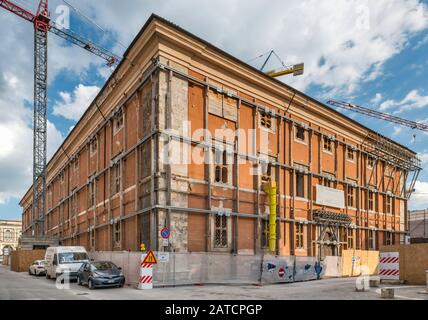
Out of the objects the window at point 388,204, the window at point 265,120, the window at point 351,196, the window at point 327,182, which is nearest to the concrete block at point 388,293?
the window at point 265,120

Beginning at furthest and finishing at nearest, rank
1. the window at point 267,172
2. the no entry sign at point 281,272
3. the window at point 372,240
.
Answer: the window at point 372,240 → the window at point 267,172 → the no entry sign at point 281,272

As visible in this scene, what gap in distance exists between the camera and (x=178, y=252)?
21125mm

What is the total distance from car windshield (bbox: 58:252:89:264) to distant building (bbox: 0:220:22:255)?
104 meters

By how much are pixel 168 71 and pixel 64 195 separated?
88.6 ft

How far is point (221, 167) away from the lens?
976 inches

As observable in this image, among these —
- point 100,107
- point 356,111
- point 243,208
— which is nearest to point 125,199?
point 243,208

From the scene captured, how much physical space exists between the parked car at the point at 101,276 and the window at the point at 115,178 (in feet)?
27.2

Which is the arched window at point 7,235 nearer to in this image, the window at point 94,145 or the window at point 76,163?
the window at point 76,163

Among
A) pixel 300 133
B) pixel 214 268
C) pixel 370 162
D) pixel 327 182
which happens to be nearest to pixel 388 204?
pixel 370 162

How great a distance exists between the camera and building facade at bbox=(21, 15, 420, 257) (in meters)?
22.4

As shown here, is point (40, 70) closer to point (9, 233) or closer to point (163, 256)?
point (163, 256)

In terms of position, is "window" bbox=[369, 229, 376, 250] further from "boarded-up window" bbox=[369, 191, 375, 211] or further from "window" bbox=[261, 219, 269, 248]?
"window" bbox=[261, 219, 269, 248]

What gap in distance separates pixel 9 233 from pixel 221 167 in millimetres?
112724

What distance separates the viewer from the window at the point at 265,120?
2800cm
